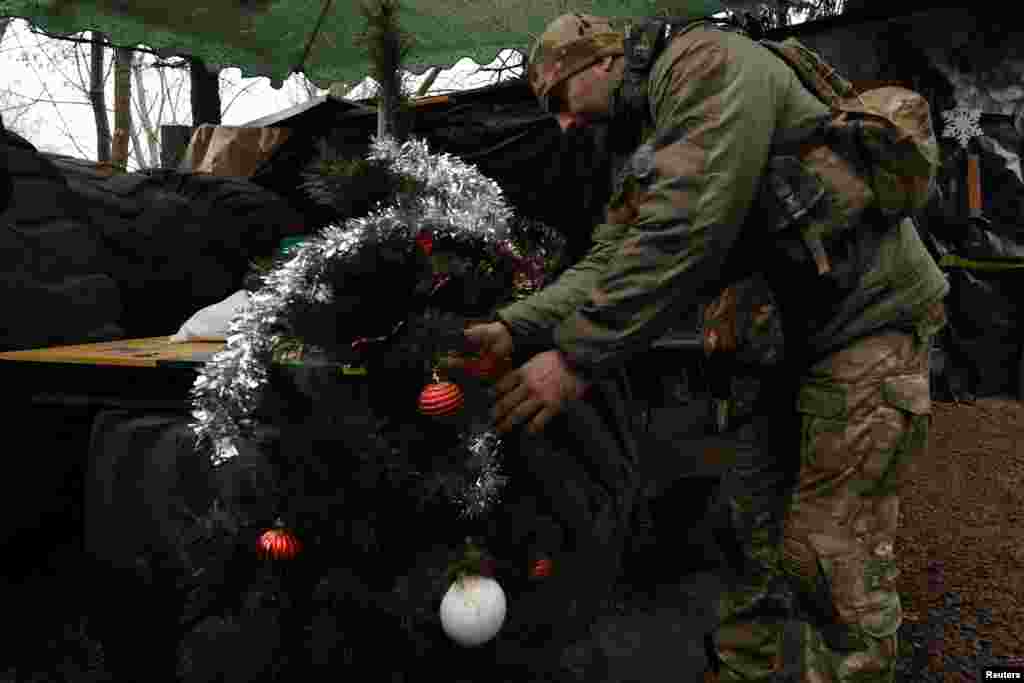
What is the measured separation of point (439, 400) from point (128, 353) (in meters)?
1.76

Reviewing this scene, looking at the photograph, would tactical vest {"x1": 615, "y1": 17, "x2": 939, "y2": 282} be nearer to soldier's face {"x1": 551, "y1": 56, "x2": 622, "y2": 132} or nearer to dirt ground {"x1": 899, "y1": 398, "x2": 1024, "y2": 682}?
soldier's face {"x1": 551, "y1": 56, "x2": 622, "y2": 132}

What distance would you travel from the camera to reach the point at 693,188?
1499 mm

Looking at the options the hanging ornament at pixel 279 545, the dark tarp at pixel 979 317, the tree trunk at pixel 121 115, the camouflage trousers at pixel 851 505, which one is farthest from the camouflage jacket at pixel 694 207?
the tree trunk at pixel 121 115

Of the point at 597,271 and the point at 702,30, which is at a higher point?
the point at 702,30

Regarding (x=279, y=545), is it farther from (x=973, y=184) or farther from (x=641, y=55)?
(x=973, y=184)

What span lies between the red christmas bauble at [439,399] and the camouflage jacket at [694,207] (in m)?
0.21

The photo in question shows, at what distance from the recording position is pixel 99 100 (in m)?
13.2

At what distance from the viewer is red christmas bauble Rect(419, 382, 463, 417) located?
1.61 metres

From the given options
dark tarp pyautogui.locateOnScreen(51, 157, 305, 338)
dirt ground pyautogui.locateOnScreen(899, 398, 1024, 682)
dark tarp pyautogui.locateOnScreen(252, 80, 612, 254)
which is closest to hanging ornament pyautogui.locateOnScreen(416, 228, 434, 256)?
dirt ground pyautogui.locateOnScreen(899, 398, 1024, 682)

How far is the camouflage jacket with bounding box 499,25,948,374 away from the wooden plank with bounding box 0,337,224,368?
1.45 meters

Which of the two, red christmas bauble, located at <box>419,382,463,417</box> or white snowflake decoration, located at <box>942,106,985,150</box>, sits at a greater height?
white snowflake decoration, located at <box>942,106,985,150</box>

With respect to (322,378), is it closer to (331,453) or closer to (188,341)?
(331,453)

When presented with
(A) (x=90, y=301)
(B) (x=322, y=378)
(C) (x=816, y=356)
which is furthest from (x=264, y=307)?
(A) (x=90, y=301)

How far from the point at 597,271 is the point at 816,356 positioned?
57 cm
